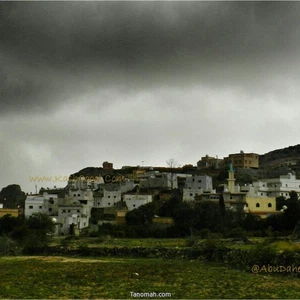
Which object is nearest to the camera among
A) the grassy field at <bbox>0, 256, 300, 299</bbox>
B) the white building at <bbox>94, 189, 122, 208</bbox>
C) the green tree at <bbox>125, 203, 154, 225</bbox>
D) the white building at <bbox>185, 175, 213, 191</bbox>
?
the grassy field at <bbox>0, 256, 300, 299</bbox>

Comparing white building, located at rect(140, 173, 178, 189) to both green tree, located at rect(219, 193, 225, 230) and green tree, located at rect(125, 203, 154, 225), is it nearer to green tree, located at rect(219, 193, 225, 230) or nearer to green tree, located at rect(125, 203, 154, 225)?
green tree, located at rect(219, 193, 225, 230)

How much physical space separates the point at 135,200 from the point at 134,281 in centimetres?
4031

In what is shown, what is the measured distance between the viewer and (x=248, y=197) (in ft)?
217

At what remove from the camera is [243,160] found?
9431cm

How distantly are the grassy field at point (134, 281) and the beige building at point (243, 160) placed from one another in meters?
61.0

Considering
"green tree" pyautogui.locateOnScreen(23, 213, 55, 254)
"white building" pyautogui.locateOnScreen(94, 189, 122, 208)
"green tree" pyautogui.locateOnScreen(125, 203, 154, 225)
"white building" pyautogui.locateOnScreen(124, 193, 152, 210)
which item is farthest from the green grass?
"white building" pyautogui.locateOnScreen(94, 189, 122, 208)

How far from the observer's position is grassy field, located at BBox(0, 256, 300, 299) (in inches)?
855

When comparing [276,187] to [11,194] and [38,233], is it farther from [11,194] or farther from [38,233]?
[11,194]

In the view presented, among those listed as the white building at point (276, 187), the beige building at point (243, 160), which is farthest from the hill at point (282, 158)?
the white building at point (276, 187)

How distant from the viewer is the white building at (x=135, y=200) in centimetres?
6521

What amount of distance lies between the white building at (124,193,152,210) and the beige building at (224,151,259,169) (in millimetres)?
29950

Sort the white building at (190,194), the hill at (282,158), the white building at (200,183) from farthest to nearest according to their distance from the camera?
1. the hill at (282,158)
2. the white building at (200,183)
3. the white building at (190,194)

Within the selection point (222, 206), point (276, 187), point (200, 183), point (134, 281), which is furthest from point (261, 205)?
point (134, 281)

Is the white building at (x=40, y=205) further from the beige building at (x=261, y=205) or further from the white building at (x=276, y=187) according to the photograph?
the white building at (x=276, y=187)
